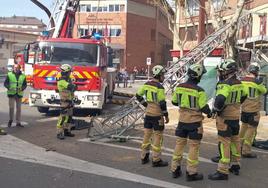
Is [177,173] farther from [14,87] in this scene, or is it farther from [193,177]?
[14,87]

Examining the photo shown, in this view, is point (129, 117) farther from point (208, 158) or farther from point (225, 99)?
point (225, 99)

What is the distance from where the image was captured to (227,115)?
25.1ft

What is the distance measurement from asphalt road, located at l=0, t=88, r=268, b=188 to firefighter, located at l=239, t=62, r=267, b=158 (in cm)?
35

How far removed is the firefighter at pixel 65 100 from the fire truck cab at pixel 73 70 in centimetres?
305

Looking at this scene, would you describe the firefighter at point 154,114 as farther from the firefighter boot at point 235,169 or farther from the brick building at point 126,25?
the brick building at point 126,25

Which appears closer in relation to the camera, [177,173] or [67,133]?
[177,173]

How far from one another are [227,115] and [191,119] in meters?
0.66

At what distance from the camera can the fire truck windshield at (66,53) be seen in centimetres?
1477

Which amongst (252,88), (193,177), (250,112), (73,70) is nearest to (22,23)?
(73,70)

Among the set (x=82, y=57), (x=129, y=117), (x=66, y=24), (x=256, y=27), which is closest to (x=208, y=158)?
(x=129, y=117)

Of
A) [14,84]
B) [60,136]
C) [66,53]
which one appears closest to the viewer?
[60,136]

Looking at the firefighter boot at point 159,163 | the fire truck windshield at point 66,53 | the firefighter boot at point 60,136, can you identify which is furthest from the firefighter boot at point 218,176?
the fire truck windshield at point 66,53

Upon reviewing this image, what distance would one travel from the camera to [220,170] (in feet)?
24.5

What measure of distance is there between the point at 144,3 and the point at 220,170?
6175 cm
